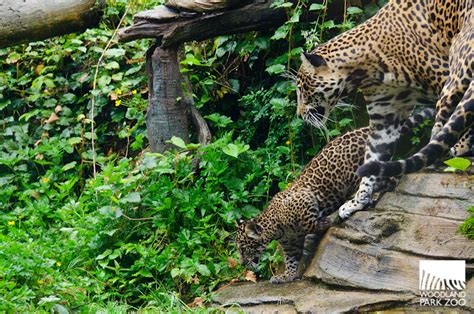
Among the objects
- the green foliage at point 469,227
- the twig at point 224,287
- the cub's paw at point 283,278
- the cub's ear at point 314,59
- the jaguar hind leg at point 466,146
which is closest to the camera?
the green foliage at point 469,227

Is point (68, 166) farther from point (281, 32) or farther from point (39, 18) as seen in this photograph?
point (281, 32)

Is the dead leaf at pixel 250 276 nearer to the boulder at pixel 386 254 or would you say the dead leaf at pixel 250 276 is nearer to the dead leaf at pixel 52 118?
the boulder at pixel 386 254

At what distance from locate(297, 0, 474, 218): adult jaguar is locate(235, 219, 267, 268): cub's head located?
2.82ft

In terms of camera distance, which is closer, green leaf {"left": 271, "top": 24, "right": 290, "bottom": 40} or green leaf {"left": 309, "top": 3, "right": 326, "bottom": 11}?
green leaf {"left": 309, "top": 3, "right": 326, "bottom": 11}

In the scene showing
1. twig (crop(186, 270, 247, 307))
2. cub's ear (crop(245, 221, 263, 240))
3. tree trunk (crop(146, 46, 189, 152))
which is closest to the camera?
twig (crop(186, 270, 247, 307))

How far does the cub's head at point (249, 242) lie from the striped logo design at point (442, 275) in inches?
76.4

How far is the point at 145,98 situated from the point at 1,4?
2.17 m

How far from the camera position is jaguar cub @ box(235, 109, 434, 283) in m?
7.37

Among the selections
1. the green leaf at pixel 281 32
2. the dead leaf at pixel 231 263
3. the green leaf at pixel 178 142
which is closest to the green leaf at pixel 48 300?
the dead leaf at pixel 231 263

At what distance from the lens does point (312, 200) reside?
7414mm

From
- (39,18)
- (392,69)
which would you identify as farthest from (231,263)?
(39,18)

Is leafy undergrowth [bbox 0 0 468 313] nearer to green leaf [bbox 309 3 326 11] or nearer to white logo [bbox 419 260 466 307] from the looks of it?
green leaf [bbox 309 3 326 11]

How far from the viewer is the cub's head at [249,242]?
7.58 m

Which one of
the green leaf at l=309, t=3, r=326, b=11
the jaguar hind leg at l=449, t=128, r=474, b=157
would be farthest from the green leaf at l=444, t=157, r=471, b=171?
the green leaf at l=309, t=3, r=326, b=11
